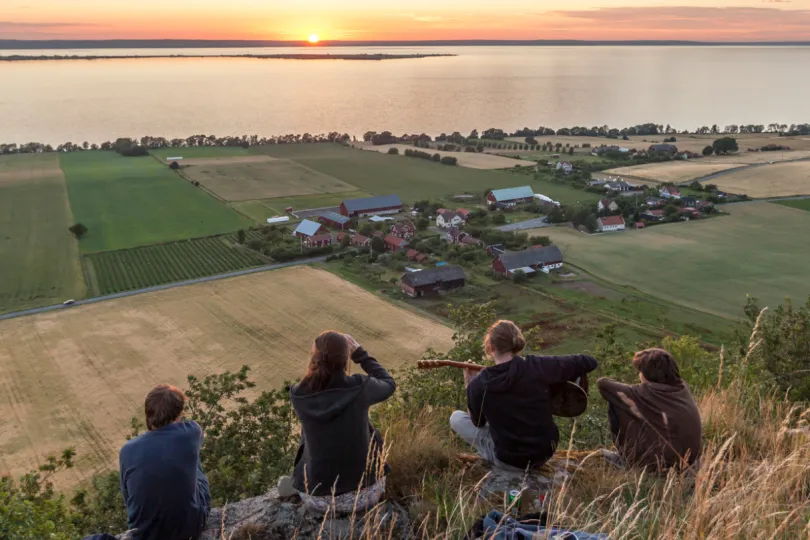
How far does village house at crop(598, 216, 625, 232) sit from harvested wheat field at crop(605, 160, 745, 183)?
16.6 meters

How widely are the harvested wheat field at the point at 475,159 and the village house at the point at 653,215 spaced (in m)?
21.1

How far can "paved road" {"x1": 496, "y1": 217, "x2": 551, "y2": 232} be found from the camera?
4044 centimetres

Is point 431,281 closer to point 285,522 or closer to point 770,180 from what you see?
point 285,522

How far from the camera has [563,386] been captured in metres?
4.27

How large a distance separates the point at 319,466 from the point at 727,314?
24690mm

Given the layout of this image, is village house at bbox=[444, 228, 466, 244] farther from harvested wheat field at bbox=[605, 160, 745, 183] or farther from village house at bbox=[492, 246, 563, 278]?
harvested wheat field at bbox=[605, 160, 745, 183]

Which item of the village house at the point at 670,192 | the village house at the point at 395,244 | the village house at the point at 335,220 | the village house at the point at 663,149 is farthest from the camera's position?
the village house at the point at 663,149

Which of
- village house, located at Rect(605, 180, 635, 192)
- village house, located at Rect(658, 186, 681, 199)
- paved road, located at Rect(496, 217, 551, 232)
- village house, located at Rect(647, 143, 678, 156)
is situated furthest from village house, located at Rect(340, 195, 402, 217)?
village house, located at Rect(647, 143, 678, 156)

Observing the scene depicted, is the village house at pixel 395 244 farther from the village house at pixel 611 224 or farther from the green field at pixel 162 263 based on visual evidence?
the village house at pixel 611 224

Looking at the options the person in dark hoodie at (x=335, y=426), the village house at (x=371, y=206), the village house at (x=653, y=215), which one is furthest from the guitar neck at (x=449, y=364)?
the village house at (x=653, y=215)

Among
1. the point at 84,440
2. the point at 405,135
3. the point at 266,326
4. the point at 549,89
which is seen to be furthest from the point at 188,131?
the point at 549,89

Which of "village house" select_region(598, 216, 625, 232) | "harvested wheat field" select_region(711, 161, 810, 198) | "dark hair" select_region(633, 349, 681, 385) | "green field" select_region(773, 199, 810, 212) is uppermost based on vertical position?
"dark hair" select_region(633, 349, 681, 385)

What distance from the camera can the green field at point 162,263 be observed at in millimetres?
29328

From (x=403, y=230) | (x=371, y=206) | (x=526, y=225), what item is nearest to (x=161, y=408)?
(x=403, y=230)
